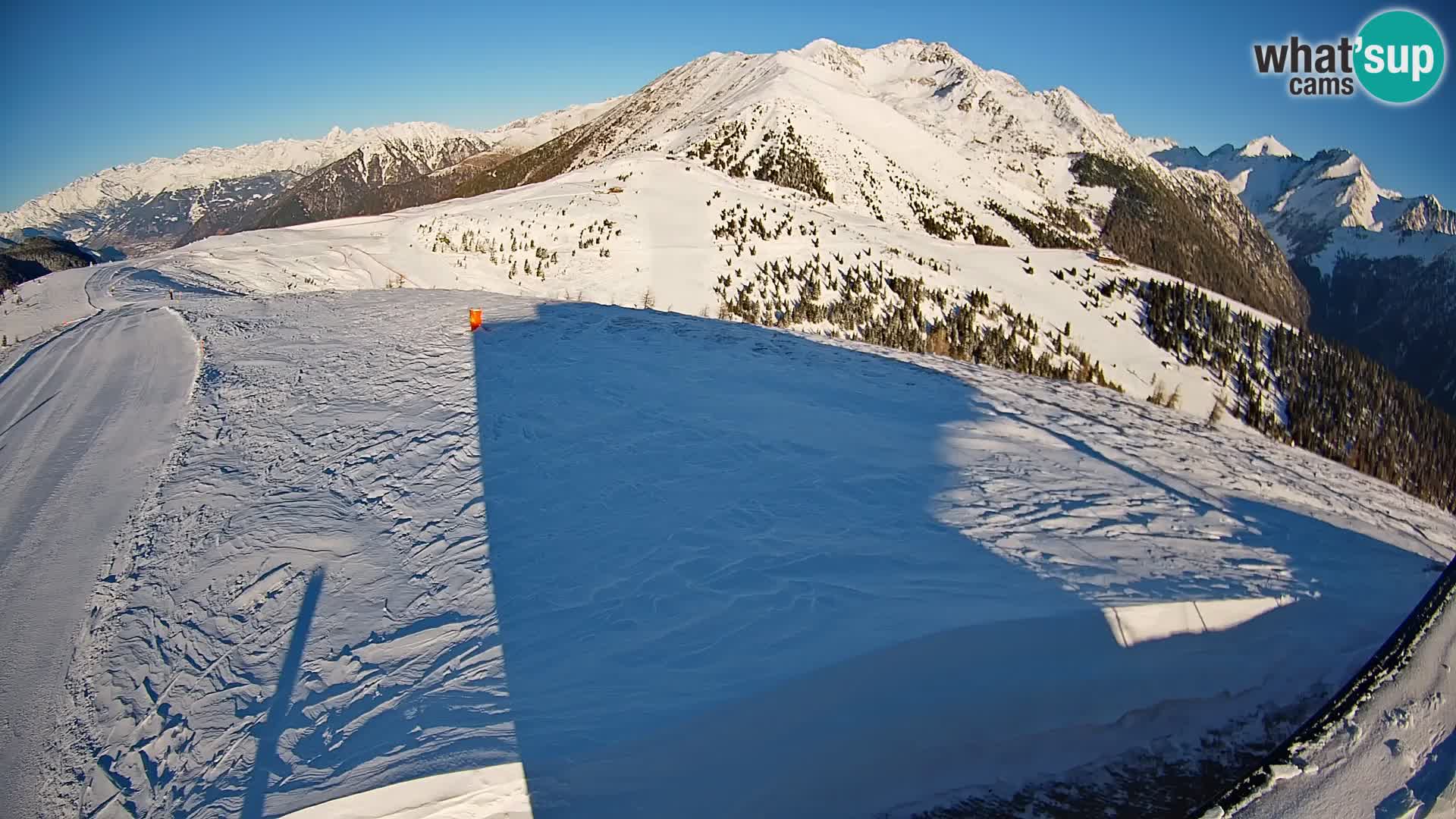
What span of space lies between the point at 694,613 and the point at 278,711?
2831 mm

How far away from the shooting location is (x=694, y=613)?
4.94 m

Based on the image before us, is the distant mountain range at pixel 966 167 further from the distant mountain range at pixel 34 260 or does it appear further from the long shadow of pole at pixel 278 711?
the long shadow of pole at pixel 278 711

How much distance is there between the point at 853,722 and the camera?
4.12m

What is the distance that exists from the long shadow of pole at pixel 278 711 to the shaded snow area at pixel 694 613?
0.03 metres

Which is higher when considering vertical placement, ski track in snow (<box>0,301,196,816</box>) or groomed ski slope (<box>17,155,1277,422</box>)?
groomed ski slope (<box>17,155,1277,422</box>)

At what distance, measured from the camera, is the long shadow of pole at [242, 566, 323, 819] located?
3639 millimetres

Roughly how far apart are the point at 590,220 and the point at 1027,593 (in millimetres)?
29317

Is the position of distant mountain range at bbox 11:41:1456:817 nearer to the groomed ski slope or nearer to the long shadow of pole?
the groomed ski slope

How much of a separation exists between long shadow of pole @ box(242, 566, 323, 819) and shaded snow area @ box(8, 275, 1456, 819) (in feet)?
0.10

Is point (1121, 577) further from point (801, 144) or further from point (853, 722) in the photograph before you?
point (801, 144)

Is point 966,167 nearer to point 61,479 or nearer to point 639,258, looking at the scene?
point 639,258

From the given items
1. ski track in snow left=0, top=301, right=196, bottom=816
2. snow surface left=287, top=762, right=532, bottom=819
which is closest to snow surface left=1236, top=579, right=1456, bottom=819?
snow surface left=287, top=762, right=532, bottom=819

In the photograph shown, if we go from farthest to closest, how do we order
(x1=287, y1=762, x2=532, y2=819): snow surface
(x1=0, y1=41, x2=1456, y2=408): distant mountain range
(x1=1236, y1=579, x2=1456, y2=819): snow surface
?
1. (x1=0, y1=41, x2=1456, y2=408): distant mountain range
2. (x1=287, y1=762, x2=532, y2=819): snow surface
3. (x1=1236, y1=579, x2=1456, y2=819): snow surface

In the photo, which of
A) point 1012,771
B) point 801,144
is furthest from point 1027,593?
point 801,144
